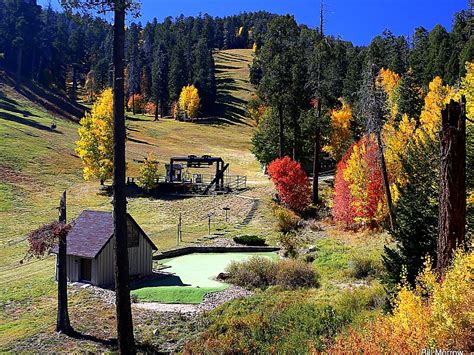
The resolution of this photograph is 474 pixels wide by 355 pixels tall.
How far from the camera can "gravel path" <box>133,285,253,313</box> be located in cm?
2056

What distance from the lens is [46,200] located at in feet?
169

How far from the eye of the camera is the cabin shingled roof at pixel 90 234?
85.0 ft

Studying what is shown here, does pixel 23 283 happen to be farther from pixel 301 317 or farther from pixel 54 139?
pixel 54 139

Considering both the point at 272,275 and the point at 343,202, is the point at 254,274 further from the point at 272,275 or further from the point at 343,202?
the point at 343,202

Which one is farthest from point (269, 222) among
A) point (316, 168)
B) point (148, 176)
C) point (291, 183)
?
point (148, 176)

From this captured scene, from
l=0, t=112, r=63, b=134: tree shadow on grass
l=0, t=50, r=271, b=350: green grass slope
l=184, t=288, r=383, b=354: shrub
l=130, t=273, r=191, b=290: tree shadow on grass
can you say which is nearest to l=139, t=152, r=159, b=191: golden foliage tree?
l=0, t=50, r=271, b=350: green grass slope

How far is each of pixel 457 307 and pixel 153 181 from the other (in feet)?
155

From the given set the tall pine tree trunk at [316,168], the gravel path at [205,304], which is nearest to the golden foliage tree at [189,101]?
the tall pine tree trunk at [316,168]

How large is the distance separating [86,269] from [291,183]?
1907 centimetres

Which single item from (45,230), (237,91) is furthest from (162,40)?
(45,230)

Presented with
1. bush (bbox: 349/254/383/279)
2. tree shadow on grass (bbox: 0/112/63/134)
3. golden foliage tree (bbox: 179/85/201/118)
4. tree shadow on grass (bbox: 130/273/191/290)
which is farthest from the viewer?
golden foliage tree (bbox: 179/85/201/118)

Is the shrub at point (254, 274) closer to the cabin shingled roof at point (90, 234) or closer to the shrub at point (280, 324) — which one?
the shrub at point (280, 324)

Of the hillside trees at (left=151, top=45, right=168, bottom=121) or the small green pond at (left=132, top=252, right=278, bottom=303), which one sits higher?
the hillside trees at (left=151, top=45, right=168, bottom=121)

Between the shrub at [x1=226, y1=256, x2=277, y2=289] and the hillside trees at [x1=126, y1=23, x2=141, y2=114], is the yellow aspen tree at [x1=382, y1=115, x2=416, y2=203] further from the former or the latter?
the hillside trees at [x1=126, y1=23, x2=141, y2=114]
